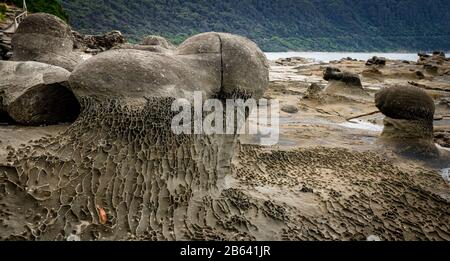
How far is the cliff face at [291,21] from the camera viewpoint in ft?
194

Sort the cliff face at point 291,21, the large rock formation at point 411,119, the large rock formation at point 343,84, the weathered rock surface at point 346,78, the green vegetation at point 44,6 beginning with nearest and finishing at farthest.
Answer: the large rock formation at point 411,119 < the large rock formation at point 343,84 < the weathered rock surface at point 346,78 < the green vegetation at point 44,6 < the cliff face at point 291,21

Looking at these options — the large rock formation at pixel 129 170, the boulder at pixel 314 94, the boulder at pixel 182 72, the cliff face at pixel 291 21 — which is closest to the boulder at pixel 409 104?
the boulder at pixel 182 72

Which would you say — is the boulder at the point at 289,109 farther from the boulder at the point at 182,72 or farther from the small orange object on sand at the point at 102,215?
the small orange object on sand at the point at 102,215

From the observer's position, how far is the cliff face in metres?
59.2

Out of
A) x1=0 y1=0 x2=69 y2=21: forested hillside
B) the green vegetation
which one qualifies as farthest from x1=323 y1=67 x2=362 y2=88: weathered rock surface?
x1=0 y1=0 x2=69 y2=21: forested hillside

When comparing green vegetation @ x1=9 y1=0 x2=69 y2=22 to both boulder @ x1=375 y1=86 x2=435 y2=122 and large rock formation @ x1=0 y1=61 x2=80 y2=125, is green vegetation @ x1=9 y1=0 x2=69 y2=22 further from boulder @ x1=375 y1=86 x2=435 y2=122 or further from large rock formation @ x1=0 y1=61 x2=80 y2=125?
boulder @ x1=375 y1=86 x2=435 y2=122

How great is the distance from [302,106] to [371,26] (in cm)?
12674

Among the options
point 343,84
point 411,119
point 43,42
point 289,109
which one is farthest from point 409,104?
point 343,84

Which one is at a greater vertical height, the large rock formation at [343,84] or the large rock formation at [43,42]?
the large rock formation at [43,42]

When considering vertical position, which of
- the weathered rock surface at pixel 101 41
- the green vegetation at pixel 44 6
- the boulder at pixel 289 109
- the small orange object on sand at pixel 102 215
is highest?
the green vegetation at pixel 44 6

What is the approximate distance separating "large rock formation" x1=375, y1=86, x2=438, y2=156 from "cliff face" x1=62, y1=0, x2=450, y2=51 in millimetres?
47532

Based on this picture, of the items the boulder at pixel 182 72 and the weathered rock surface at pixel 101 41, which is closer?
the boulder at pixel 182 72

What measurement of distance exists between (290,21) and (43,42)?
107046 mm

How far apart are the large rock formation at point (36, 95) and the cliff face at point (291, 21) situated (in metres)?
47.5
